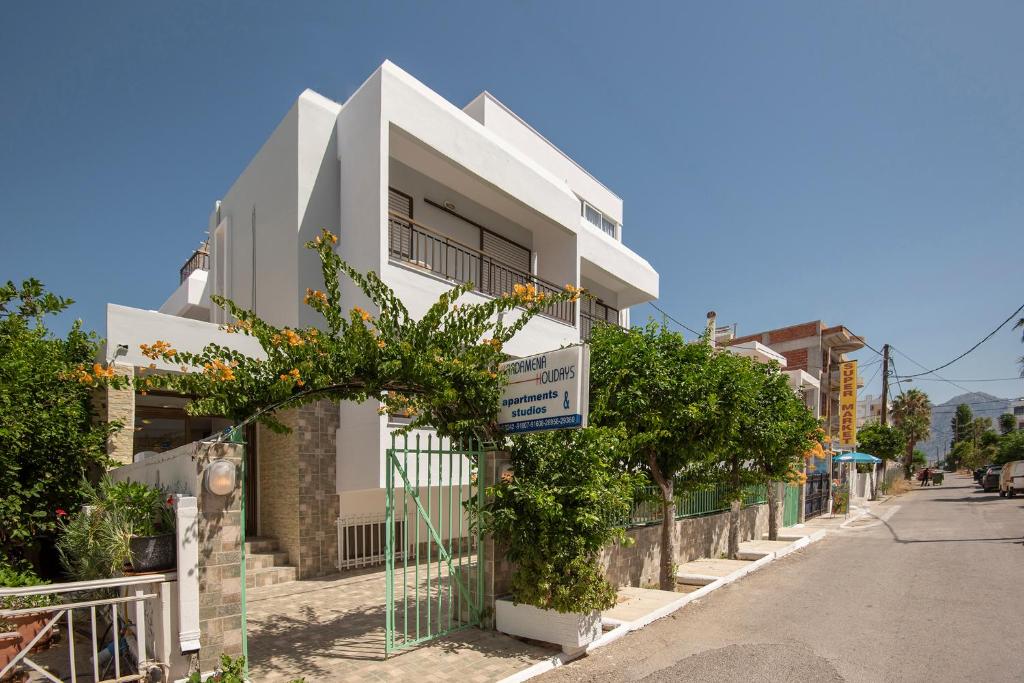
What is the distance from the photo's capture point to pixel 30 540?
7.43 m

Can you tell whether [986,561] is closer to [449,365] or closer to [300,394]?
[449,365]

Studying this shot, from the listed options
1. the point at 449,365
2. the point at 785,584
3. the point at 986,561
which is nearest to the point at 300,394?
the point at 449,365

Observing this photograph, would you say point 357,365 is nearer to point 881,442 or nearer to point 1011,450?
point 881,442

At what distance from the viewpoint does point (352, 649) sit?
6.30m

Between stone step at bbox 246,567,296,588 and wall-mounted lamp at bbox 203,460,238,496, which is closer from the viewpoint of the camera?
wall-mounted lamp at bbox 203,460,238,496

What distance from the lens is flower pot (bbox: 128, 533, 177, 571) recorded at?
4.69 meters

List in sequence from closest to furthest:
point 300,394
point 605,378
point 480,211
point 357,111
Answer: point 300,394 → point 605,378 → point 357,111 → point 480,211

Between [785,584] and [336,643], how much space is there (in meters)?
7.86

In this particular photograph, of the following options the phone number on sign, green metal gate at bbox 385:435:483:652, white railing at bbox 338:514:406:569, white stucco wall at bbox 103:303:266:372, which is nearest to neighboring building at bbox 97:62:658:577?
white stucco wall at bbox 103:303:266:372

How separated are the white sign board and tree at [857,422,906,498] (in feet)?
128

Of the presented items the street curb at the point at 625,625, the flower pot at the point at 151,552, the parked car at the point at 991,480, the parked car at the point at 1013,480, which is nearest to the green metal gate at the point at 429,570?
the street curb at the point at 625,625

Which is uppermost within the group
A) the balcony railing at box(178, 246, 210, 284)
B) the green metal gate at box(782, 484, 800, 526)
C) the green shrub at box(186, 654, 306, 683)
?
the balcony railing at box(178, 246, 210, 284)

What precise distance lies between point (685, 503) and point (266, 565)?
27.4 ft

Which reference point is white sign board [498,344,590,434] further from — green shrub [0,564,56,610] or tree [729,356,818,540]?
tree [729,356,818,540]
